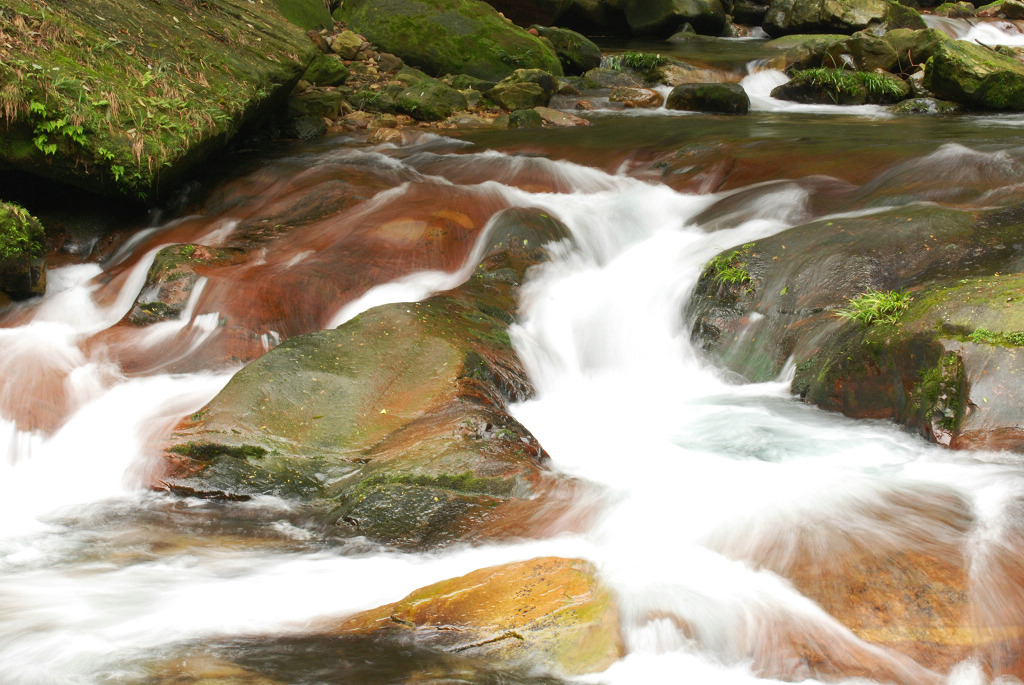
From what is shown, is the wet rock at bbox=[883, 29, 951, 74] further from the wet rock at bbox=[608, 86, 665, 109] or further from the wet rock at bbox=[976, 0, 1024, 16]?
the wet rock at bbox=[976, 0, 1024, 16]

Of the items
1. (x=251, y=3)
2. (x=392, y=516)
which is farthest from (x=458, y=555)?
(x=251, y=3)

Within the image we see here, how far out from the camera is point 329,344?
5281 mm

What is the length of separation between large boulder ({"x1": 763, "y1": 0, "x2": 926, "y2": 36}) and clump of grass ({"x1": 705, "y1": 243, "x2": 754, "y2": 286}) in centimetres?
1526

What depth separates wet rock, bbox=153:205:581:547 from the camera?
4.21 meters

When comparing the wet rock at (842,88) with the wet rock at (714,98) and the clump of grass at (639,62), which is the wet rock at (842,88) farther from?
the clump of grass at (639,62)

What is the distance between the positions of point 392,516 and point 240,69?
6860 millimetres

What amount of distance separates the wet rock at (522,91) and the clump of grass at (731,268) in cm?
701

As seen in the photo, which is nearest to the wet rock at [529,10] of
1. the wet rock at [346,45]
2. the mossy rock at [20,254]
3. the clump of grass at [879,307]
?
the wet rock at [346,45]

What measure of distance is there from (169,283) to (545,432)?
3.39 metres

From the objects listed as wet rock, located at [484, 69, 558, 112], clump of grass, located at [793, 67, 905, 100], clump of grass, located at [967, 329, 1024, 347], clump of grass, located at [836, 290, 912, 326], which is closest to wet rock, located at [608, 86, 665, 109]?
wet rock, located at [484, 69, 558, 112]

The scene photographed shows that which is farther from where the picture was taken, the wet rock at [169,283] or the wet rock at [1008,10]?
the wet rock at [1008,10]

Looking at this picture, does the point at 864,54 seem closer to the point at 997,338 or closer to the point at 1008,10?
the point at 1008,10

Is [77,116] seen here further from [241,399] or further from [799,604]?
[799,604]

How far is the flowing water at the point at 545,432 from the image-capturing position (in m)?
3.27
